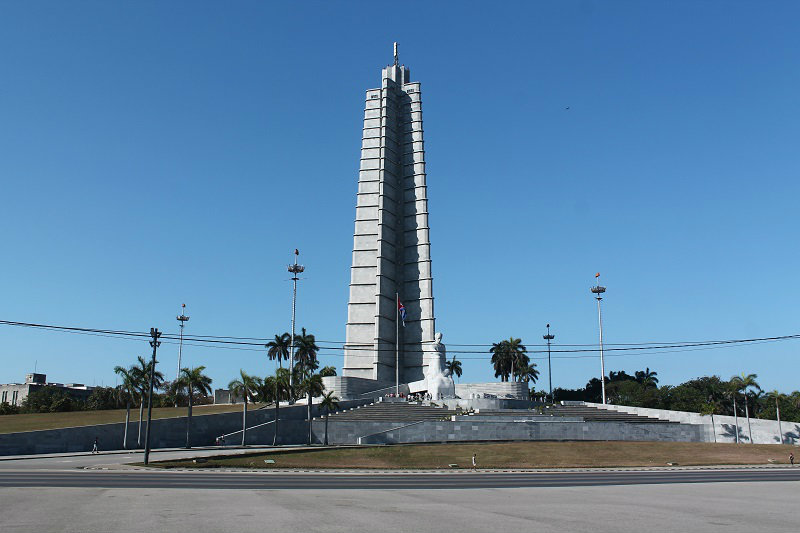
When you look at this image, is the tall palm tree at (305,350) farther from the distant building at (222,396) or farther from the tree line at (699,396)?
the tree line at (699,396)

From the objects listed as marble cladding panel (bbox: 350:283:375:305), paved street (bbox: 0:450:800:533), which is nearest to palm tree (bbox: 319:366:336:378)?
marble cladding panel (bbox: 350:283:375:305)

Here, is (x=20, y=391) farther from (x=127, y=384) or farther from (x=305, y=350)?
(x=127, y=384)

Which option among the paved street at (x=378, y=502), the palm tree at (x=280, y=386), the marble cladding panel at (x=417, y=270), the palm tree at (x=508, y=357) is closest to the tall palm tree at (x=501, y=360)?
the palm tree at (x=508, y=357)

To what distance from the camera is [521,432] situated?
5825cm

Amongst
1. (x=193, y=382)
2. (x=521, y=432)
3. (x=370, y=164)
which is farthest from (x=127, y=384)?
(x=370, y=164)

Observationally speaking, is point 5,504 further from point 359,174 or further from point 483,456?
point 359,174

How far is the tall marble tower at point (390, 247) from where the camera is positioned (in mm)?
86625

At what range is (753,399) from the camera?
73375mm

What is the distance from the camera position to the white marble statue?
7294 cm

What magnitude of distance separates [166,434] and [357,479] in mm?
25801

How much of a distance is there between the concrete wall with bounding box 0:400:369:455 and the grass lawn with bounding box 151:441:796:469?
1113 centimetres

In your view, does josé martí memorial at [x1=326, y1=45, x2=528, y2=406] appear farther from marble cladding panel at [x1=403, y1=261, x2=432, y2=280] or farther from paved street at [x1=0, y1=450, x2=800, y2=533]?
paved street at [x1=0, y1=450, x2=800, y2=533]

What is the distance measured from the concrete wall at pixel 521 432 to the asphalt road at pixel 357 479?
20.1m

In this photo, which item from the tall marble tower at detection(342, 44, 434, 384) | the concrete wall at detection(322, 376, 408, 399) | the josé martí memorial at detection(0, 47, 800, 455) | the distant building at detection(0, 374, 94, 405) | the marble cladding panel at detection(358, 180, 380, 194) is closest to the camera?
the josé martí memorial at detection(0, 47, 800, 455)
